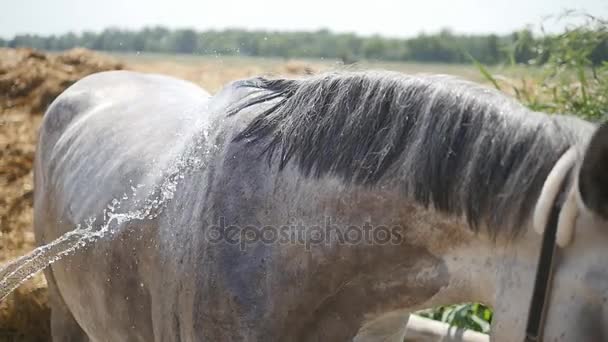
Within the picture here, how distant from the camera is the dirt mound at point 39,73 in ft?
20.1

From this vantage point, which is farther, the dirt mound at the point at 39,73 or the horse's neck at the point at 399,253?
the dirt mound at the point at 39,73

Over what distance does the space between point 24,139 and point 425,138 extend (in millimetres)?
4813

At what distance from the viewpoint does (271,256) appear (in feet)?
5.93

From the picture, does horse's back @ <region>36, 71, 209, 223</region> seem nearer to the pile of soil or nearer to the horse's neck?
the horse's neck

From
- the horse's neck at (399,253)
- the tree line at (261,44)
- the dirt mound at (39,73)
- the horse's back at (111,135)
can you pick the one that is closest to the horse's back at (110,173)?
the horse's back at (111,135)

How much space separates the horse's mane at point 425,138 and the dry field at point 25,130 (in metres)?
1.25

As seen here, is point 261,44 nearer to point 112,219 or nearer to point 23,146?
point 112,219

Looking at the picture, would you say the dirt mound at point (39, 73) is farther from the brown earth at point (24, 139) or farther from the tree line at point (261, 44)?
the tree line at point (261, 44)

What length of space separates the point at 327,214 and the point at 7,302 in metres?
3.51

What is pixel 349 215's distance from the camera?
169cm

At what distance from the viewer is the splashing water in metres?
2.09

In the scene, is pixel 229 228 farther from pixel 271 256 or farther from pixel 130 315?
pixel 130 315

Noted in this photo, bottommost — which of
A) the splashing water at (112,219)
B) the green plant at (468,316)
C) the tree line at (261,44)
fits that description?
the green plant at (468,316)

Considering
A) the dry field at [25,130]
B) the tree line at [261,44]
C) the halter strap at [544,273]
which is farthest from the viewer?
the dry field at [25,130]
